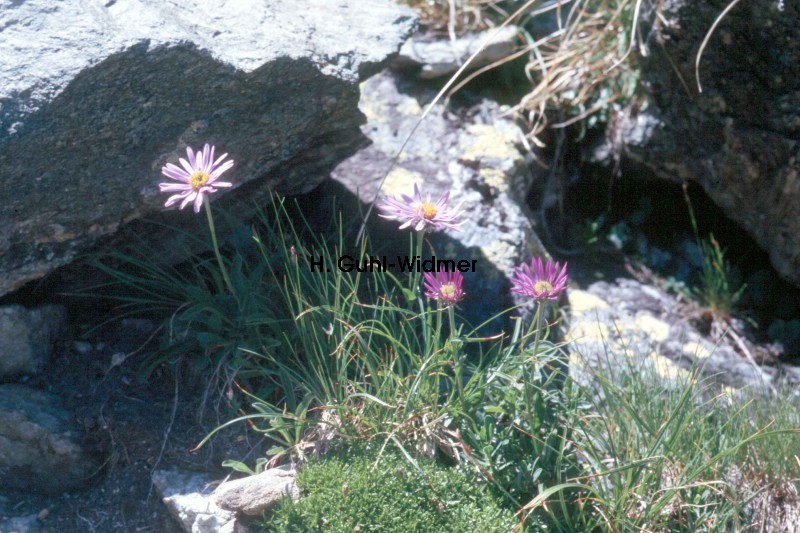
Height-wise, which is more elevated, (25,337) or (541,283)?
(541,283)

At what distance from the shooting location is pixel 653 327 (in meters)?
3.82

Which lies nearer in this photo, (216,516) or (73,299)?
(216,516)

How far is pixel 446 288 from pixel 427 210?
27 centimetres

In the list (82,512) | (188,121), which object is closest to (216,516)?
(82,512)

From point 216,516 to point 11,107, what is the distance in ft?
4.75

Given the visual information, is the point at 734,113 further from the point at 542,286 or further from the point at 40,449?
the point at 40,449

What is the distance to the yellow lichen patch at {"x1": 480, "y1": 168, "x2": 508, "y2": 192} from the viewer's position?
3674mm

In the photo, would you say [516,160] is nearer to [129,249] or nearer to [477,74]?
[477,74]

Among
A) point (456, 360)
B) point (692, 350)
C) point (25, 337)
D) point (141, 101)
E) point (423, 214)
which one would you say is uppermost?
point (141, 101)

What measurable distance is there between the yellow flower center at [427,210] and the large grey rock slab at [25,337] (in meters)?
1.50

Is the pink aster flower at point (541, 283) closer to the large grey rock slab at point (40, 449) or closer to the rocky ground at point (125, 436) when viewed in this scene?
the rocky ground at point (125, 436)

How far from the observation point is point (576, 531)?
8.04 ft

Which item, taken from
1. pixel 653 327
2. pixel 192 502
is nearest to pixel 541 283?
pixel 192 502

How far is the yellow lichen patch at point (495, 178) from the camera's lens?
367 cm
